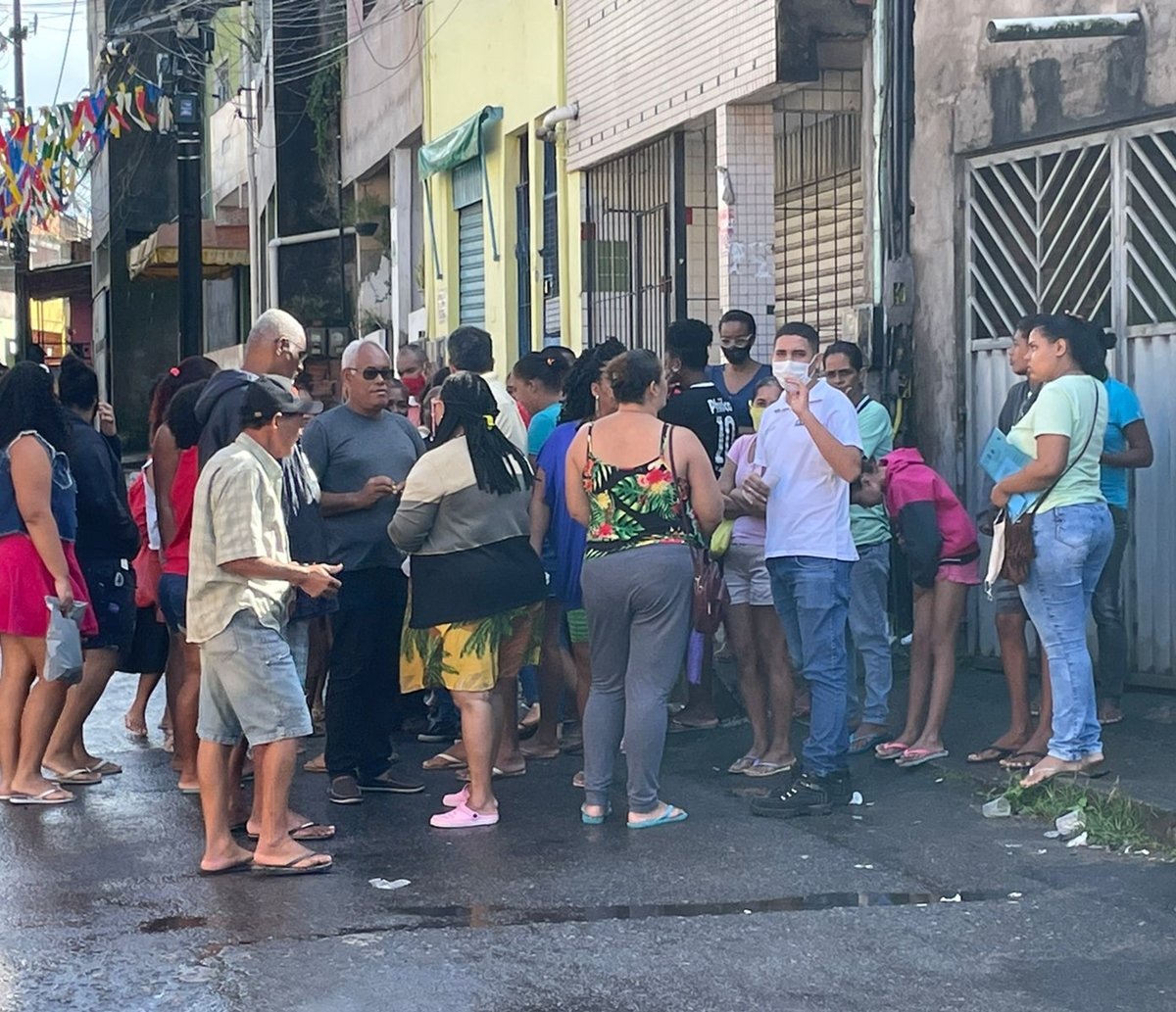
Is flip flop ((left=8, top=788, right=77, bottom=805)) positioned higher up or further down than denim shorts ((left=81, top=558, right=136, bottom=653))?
further down

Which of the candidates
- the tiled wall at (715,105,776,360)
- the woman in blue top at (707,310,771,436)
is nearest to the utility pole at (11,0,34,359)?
the tiled wall at (715,105,776,360)

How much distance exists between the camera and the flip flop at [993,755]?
8.14 meters

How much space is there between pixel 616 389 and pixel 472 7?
38.9 ft

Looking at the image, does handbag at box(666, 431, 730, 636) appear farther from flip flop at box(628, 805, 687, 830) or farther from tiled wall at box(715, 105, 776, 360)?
tiled wall at box(715, 105, 776, 360)

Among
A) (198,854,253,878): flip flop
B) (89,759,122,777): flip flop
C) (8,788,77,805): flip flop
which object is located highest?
(198,854,253,878): flip flop

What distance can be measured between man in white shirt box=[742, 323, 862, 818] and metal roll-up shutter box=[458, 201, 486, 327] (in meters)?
11.2

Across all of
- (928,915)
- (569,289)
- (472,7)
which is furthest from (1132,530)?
(472,7)

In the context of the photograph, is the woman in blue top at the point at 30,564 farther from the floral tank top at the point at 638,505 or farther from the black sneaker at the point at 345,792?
the floral tank top at the point at 638,505

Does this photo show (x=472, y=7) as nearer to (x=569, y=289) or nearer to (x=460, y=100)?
(x=460, y=100)

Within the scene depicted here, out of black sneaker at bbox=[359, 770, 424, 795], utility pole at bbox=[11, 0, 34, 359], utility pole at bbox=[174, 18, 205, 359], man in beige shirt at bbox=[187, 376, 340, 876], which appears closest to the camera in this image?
man in beige shirt at bbox=[187, 376, 340, 876]

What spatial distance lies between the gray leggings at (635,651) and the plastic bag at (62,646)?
7.13 feet

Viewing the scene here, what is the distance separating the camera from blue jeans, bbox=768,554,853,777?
24.6 ft

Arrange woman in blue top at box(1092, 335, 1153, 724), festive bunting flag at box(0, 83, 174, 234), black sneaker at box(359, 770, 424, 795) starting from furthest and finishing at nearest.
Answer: festive bunting flag at box(0, 83, 174, 234) → woman in blue top at box(1092, 335, 1153, 724) → black sneaker at box(359, 770, 424, 795)

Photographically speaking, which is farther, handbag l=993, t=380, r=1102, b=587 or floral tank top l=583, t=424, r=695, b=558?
handbag l=993, t=380, r=1102, b=587
